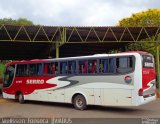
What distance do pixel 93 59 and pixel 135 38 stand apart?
459 inches

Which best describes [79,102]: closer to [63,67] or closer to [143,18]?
[63,67]

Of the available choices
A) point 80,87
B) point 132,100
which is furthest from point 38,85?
point 132,100

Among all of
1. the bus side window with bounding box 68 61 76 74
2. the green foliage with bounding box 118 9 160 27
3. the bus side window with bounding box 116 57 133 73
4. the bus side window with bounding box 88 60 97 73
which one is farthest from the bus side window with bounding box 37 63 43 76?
the green foliage with bounding box 118 9 160 27

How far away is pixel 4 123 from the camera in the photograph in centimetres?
1197

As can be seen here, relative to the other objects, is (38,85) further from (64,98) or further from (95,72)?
(95,72)

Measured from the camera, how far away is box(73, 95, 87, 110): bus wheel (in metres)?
16.6

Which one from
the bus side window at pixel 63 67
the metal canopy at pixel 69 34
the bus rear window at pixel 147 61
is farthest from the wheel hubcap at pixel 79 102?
the metal canopy at pixel 69 34

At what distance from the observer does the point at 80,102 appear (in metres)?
16.9

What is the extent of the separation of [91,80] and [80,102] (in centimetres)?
135

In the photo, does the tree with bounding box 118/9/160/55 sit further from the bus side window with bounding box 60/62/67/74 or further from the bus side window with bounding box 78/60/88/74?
the bus side window with bounding box 78/60/88/74

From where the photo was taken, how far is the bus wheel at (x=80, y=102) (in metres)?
16.6

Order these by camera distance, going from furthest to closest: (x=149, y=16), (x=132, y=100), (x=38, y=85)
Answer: (x=149, y=16), (x=38, y=85), (x=132, y=100)

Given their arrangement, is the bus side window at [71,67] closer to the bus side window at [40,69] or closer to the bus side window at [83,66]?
the bus side window at [83,66]

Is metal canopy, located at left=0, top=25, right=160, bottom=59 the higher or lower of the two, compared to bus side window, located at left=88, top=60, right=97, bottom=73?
higher
